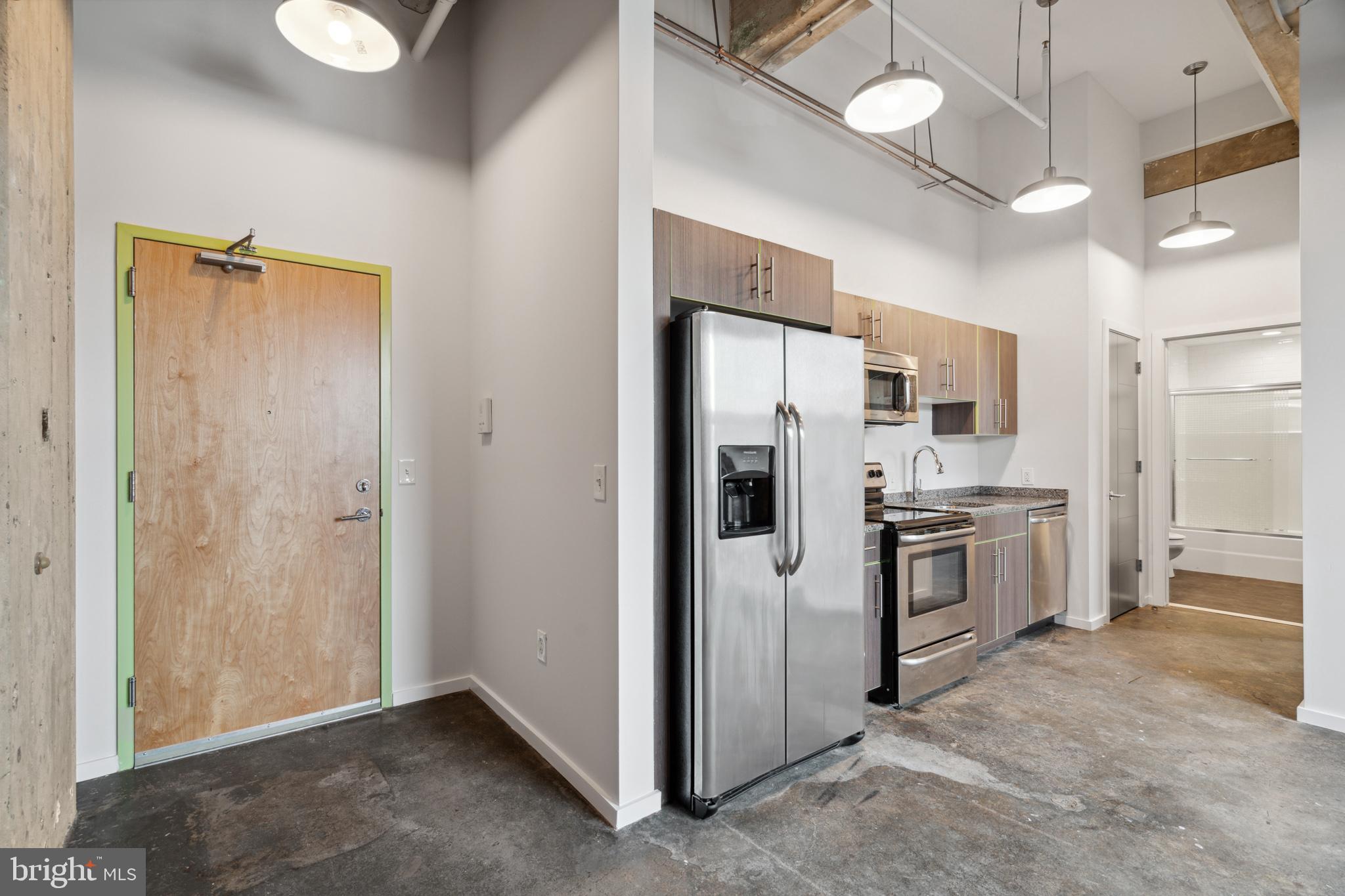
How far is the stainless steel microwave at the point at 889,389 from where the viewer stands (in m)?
3.60

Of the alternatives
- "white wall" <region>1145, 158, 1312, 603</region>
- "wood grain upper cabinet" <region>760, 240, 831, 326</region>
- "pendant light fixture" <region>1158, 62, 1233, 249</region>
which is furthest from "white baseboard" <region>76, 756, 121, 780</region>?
"white wall" <region>1145, 158, 1312, 603</region>

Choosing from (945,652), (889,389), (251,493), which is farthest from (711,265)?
(945,652)

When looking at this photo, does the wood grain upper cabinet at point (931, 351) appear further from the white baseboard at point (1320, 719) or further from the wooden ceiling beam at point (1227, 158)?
the wooden ceiling beam at point (1227, 158)

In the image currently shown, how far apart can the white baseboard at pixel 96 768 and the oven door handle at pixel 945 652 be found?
3.41 meters

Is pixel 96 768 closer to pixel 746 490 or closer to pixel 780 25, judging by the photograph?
pixel 746 490

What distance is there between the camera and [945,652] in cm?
326

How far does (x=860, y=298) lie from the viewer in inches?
144

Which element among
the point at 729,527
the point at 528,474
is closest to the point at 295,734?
the point at 528,474

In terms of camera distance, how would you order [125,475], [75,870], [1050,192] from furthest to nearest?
[1050,192]
[125,475]
[75,870]

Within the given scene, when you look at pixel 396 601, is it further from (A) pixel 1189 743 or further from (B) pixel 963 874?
(A) pixel 1189 743

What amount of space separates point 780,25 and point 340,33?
2.02 m

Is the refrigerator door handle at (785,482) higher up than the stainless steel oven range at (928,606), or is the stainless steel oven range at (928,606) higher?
the refrigerator door handle at (785,482)

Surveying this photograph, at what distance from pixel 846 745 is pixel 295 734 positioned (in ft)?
8.13

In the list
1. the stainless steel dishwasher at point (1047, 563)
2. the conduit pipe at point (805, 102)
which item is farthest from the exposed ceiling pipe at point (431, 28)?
the stainless steel dishwasher at point (1047, 563)
